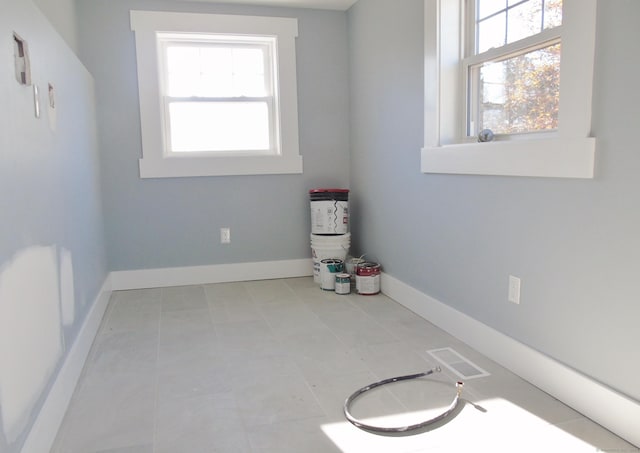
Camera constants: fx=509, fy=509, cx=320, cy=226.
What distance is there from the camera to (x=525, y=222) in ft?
7.79

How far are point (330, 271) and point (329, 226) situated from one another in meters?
0.39

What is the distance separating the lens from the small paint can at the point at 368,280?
390 cm

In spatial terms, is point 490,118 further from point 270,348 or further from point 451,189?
point 270,348

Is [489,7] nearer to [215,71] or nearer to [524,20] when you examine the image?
[524,20]

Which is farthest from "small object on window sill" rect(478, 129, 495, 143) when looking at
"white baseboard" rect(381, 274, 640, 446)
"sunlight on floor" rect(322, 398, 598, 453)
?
"sunlight on floor" rect(322, 398, 598, 453)

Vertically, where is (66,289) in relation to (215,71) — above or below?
below

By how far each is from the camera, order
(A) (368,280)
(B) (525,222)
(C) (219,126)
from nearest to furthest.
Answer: (B) (525,222), (A) (368,280), (C) (219,126)

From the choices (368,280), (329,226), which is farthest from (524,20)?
(329,226)

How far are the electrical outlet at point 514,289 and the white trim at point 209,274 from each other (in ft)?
7.82

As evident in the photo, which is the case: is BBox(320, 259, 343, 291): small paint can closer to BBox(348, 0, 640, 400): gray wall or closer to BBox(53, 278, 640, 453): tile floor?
BBox(348, 0, 640, 400): gray wall

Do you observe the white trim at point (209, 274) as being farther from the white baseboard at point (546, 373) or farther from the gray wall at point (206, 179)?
the white baseboard at point (546, 373)

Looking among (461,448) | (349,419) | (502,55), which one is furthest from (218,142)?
(461,448)

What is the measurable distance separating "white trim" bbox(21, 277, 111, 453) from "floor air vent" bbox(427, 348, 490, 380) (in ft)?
5.80

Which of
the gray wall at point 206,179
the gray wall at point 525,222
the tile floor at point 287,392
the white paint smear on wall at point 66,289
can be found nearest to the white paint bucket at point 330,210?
the gray wall at point 525,222
